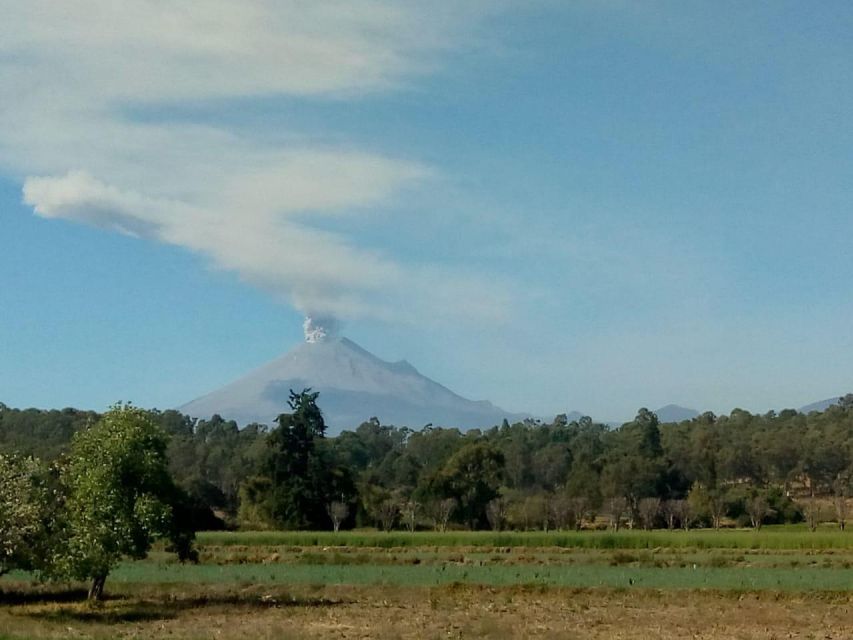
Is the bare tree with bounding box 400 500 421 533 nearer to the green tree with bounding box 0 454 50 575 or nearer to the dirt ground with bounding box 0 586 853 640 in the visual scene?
the dirt ground with bounding box 0 586 853 640

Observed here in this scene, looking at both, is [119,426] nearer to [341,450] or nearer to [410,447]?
[341,450]

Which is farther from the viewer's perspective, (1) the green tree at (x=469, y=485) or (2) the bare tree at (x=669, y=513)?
(1) the green tree at (x=469, y=485)

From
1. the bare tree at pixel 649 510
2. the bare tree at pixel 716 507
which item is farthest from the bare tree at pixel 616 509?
the bare tree at pixel 716 507

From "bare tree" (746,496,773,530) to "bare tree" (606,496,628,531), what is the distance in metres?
11.4

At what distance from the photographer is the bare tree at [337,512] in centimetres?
8262

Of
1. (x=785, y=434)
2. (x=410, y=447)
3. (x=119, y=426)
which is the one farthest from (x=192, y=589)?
(x=410, y=447)

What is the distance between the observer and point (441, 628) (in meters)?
27.2

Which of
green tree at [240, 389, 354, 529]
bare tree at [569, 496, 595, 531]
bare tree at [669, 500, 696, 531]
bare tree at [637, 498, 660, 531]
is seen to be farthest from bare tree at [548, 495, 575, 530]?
green tree at [240, 389, 354, 529]

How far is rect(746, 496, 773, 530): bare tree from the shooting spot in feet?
279

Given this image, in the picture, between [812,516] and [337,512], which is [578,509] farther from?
[337,512]

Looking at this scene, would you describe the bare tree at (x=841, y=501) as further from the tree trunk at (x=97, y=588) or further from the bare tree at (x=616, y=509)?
the tree trunk at (x=97, y=588)

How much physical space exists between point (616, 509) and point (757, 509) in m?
12.9

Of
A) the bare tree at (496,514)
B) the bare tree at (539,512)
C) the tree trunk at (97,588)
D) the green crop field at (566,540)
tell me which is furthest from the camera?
the bare tree at (496,514)

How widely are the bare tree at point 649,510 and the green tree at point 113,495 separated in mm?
63481
